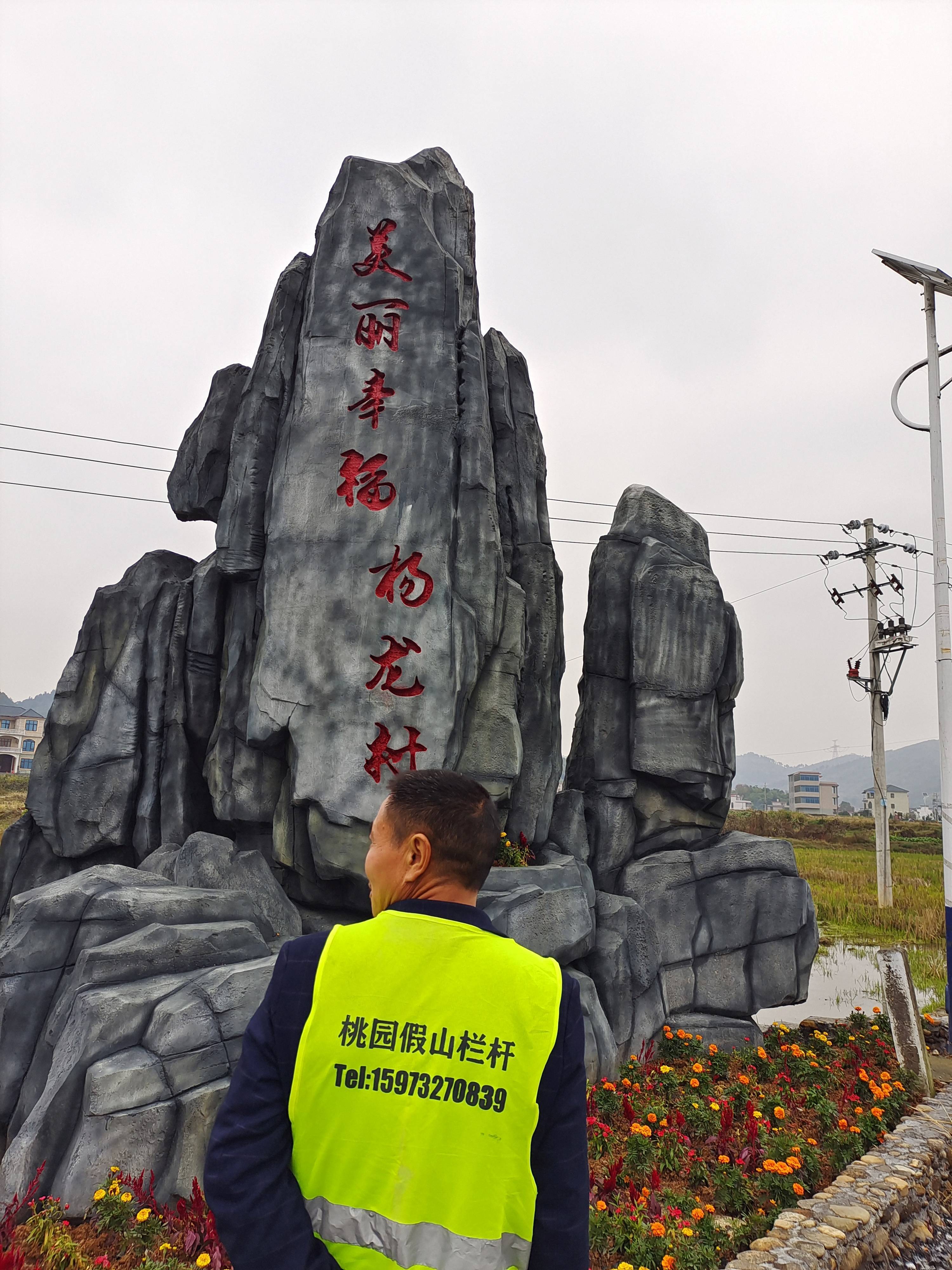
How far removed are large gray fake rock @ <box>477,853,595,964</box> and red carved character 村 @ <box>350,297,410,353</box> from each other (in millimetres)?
4033

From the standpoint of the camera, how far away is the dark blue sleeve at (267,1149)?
1294mm

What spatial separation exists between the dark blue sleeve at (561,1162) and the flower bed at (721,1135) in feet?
7.84

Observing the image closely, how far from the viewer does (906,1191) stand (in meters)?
4.28

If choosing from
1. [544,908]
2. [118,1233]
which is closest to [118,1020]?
[118,1233]

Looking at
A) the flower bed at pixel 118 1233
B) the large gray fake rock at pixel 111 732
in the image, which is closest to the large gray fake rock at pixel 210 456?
the large gray fake rock at pixel 111 732

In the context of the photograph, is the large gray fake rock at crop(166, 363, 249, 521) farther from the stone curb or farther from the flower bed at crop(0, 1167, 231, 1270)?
the stone curb

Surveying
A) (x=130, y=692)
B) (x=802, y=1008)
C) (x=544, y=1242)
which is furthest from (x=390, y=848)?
(x=802, y=1008)

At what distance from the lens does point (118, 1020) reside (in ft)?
14.0

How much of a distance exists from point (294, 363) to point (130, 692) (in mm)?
3034

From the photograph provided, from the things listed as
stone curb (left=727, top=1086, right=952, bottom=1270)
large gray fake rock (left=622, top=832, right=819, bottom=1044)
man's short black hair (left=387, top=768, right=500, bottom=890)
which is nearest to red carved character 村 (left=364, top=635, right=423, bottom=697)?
large gray fake rock (left=622, top=832, right=819, bottom=1044)

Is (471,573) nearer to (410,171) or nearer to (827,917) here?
(410,171)

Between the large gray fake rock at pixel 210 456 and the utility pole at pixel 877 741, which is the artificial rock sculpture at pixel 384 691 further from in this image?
the utility pole at pixel 877 741

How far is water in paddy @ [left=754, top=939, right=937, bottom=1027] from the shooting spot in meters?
8.23

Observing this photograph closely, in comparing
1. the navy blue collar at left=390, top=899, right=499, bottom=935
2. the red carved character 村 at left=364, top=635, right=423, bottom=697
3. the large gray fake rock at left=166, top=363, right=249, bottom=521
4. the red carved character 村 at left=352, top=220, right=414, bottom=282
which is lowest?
the navy blue collar at left=390, top=899, right=499, bottom=935
